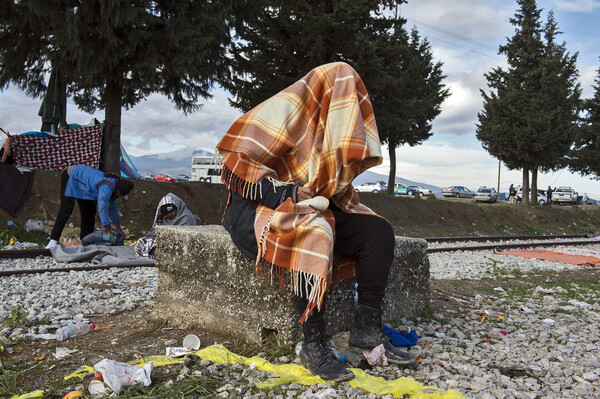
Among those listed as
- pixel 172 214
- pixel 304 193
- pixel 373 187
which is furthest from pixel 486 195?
pixel 304 193

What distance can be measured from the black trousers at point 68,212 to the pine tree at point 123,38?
13.4 ft

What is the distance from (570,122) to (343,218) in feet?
101

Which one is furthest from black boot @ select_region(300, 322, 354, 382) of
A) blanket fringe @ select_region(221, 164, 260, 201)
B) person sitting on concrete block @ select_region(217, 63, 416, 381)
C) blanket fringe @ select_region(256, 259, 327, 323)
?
blanket fringe @ select_region(221, 164, 260, 201)

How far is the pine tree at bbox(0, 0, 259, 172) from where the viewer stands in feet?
34.4

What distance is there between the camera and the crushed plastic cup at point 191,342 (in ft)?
9.96

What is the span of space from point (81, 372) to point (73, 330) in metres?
0.90

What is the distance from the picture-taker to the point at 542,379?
2680 mm

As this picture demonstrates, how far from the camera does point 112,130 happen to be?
42.2 ft

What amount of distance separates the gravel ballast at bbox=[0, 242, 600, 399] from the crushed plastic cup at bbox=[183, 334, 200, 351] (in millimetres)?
347

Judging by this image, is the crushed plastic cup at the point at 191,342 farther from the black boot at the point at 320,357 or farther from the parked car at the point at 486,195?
the parked car at the point at 486,195

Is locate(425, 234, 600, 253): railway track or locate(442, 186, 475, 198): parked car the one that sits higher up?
locate(442, 186, 475, 198): parked car

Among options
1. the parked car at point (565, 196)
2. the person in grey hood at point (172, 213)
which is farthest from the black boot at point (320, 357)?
the parked car at point (565, 196)

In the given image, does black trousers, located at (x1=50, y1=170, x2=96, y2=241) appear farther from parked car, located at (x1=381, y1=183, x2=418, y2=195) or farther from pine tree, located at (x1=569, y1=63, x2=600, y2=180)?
parked car, located at (x1=381, y1=183, x2=418, y2=195)

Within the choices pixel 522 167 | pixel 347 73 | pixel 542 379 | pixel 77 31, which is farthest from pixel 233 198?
pixel 522 167
